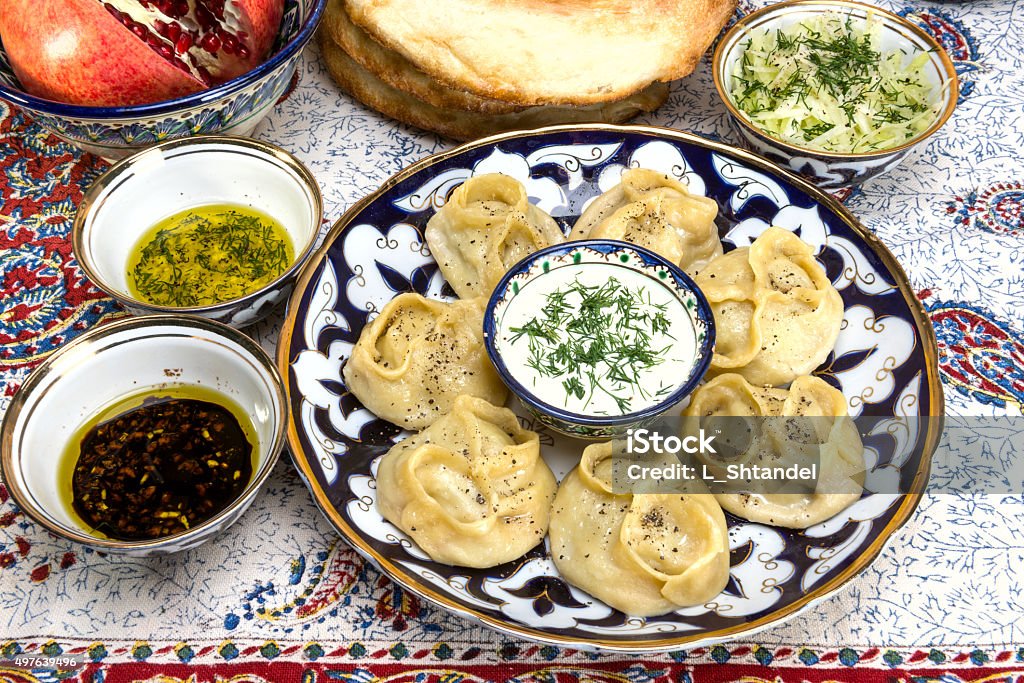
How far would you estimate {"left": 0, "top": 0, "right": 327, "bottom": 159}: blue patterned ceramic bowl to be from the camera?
334 cm

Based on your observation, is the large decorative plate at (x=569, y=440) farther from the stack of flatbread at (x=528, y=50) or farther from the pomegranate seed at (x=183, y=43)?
the pomegranate seed at (x=183, y=43)

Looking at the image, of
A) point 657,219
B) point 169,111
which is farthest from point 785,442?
point 169,111

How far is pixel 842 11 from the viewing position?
4254 millimetres

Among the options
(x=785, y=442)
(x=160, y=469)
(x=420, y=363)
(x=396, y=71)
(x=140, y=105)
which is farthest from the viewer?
(x=396, y=71)

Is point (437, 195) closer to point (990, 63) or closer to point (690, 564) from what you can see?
point (690, 564)

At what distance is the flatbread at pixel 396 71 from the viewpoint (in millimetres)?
3871

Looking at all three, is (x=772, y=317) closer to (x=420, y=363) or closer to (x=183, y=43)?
(x=420, y=363)

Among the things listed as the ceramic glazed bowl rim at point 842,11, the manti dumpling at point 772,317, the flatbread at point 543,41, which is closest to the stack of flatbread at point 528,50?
the flatbread at point 543,41

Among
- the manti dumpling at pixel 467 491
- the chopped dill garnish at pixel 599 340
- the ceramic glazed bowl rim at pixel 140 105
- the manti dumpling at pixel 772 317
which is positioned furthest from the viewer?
the ceramic glazed bowl rim at pixel 140 105

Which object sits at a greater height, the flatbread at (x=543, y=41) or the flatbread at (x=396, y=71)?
the flatbread at (x=543, y=41)

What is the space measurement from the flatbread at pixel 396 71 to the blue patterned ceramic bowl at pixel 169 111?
0.25m

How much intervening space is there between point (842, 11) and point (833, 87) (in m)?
0.48

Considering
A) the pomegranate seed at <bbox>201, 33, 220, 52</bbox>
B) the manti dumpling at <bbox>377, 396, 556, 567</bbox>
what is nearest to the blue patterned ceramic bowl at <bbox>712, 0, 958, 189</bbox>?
the manti dumpling at <bbox>377, 396, 556, 567</bbox>

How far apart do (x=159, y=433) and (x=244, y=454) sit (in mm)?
310
